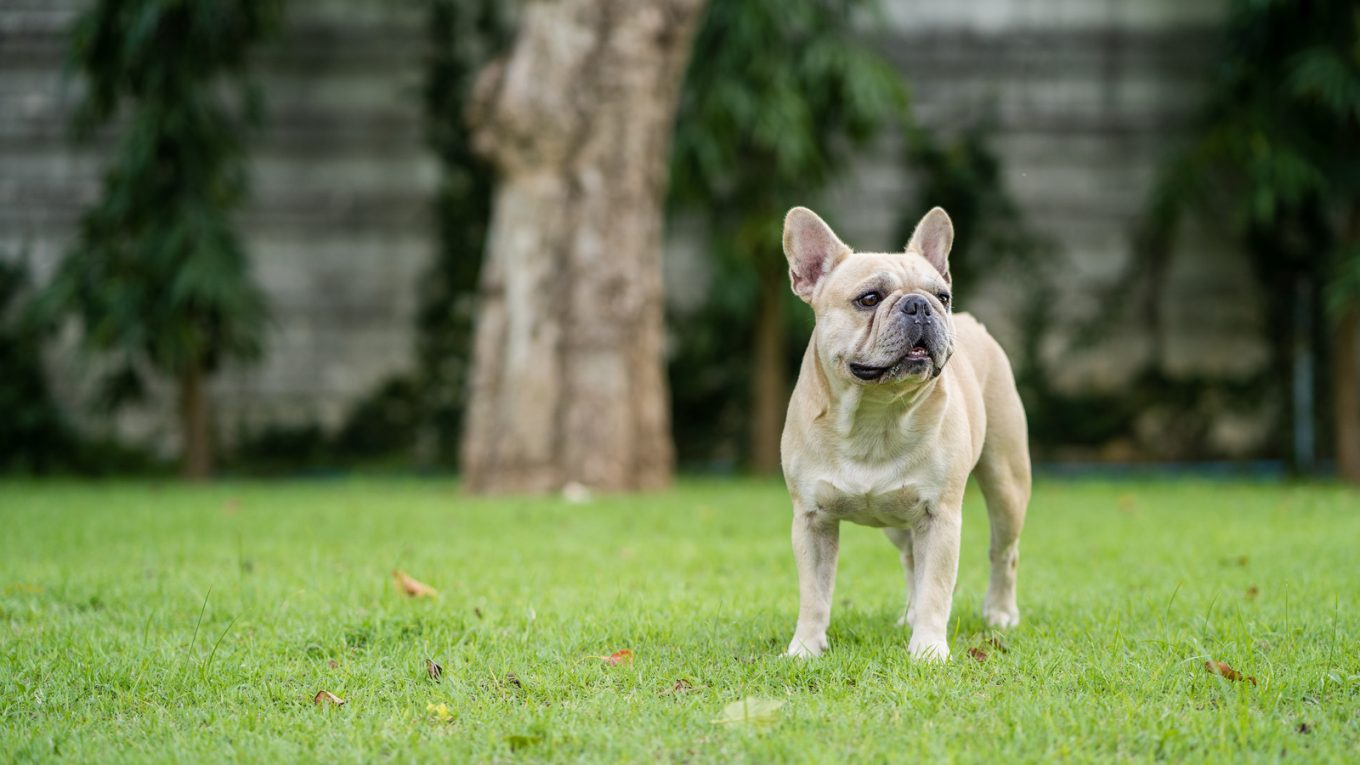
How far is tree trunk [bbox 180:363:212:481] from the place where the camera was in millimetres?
12297

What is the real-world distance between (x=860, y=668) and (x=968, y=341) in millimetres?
1469

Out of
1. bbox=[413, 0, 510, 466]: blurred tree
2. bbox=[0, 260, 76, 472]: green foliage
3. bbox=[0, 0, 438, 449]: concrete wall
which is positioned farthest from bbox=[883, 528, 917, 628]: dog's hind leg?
bbox=[0, 260, 76, 472]: green foliage

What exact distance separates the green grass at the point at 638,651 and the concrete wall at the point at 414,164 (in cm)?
629

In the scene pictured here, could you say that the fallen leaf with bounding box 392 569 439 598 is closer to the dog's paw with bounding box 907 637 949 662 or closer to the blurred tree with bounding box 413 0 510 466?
the dog's paw with bounding box 907 637 949 662

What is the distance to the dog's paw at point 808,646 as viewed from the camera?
4.01m

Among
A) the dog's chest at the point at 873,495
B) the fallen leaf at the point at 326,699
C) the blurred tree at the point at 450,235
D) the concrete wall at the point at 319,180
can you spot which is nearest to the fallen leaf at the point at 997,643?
the dog's chest at the point at 873,495

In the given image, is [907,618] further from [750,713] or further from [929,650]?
[750,713]

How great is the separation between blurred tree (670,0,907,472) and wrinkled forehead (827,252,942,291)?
7323 millimetres

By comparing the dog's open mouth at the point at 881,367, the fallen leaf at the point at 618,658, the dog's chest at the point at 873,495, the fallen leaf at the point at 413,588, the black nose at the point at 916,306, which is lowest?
the fallen leaf at the point at 413,588

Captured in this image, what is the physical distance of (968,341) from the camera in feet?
15.6

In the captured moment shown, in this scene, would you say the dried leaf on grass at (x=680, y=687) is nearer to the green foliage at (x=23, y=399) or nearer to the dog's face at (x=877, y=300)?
the dog's face at (x=877, y=300)

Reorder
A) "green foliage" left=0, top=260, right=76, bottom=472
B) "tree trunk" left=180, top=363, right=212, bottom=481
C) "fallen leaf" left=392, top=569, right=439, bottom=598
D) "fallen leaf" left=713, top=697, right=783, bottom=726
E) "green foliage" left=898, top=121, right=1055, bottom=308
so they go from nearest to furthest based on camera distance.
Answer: "fallen leaf" left=713, top=697, right=783, bottom=726, "fallen leaf" left=392, top=569, right=439, bottom=598, "tree trunk" left=180, top=363, right=212, bottom=481, "green foliage" left=0, top=260, right=76, bottom=472, "green foliage" left=898, top=121, right=1055, bottom=308

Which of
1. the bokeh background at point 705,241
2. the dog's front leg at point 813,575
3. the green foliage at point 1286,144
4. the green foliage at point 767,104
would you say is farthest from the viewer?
the bokeh background at point 705,241

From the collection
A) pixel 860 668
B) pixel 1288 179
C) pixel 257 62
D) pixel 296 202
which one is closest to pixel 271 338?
pixel 296 202
